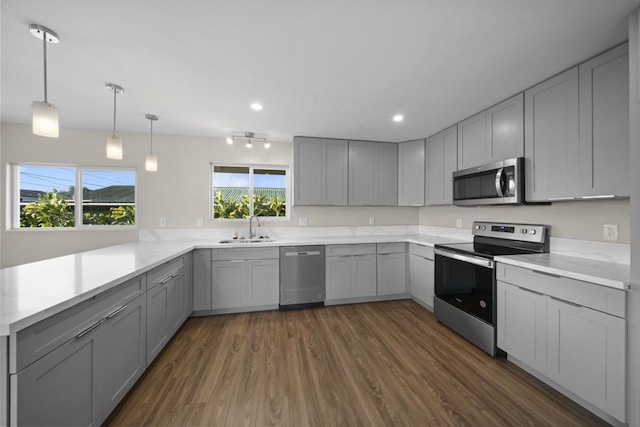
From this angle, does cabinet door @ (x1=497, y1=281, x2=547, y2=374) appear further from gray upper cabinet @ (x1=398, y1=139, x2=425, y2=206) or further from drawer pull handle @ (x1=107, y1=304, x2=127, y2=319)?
drawer pull handle @ (x1=107, y1=304, x2=127, y2=319)

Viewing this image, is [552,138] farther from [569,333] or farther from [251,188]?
[251,188]

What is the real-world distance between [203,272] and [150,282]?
1.05m

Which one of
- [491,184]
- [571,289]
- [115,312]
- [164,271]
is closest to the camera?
[115,312]

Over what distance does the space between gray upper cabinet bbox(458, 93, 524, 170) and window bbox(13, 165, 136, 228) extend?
4.46 m

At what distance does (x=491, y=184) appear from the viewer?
2490mm

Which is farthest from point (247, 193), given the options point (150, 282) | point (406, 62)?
point (406, 62)

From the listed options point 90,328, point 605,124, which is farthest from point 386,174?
point 90,328

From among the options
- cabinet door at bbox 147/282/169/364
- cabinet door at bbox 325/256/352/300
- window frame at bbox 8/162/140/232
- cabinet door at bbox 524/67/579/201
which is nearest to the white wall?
cabinet door at bbox 524/67/579/201

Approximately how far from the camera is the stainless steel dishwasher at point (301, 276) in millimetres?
3215

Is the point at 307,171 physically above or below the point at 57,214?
above

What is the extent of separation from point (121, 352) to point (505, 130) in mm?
3635

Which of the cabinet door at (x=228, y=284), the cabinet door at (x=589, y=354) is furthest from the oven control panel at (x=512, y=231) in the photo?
the cabinet door at (x=228, y=284)

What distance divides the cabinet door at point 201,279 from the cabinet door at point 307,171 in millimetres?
1405

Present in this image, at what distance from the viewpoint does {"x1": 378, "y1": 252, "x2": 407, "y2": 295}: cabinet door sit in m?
3.48
